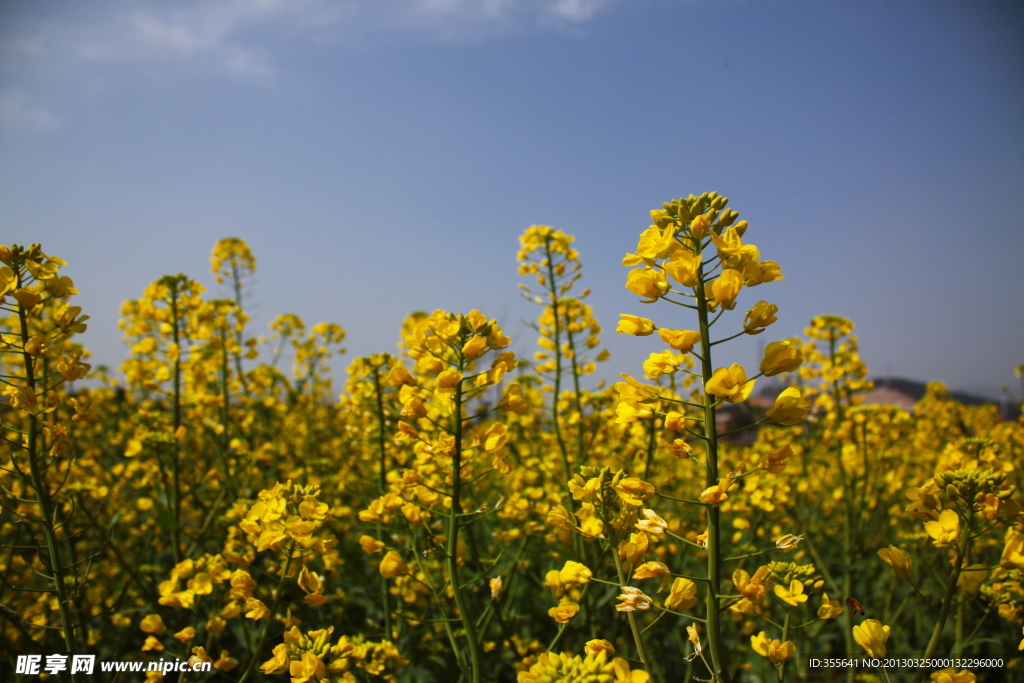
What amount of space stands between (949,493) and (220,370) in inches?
198

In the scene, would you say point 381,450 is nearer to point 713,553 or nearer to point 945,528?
point 713,553

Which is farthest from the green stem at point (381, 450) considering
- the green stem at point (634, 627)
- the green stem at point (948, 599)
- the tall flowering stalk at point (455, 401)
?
the green stem at point (948, 599)

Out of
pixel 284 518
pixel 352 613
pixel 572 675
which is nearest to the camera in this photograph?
pixel 572 675

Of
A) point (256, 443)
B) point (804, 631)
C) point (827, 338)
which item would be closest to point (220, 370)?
point (256, 443)

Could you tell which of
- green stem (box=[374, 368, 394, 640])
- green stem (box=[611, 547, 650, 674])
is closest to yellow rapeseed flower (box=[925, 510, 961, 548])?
green stem (box=[611, 547, 650, 674])

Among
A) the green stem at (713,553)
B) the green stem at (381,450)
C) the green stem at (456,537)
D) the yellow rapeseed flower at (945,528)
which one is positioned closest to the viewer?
the green stem at (713,553)

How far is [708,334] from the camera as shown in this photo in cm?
148

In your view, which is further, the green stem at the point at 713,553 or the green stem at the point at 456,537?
the green stem at the point at 456,537

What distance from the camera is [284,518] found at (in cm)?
203

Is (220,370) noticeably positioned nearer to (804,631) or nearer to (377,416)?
(377,416)

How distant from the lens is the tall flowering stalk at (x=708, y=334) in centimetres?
139

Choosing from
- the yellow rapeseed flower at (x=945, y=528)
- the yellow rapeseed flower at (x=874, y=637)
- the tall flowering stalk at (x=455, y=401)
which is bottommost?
the yellow rapeseed flower at (x=874, y=637)

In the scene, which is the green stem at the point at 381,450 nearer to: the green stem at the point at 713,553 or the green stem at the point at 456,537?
the green stem at the point at 456,537

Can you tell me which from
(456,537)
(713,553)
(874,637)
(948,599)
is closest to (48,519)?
(456,537)
